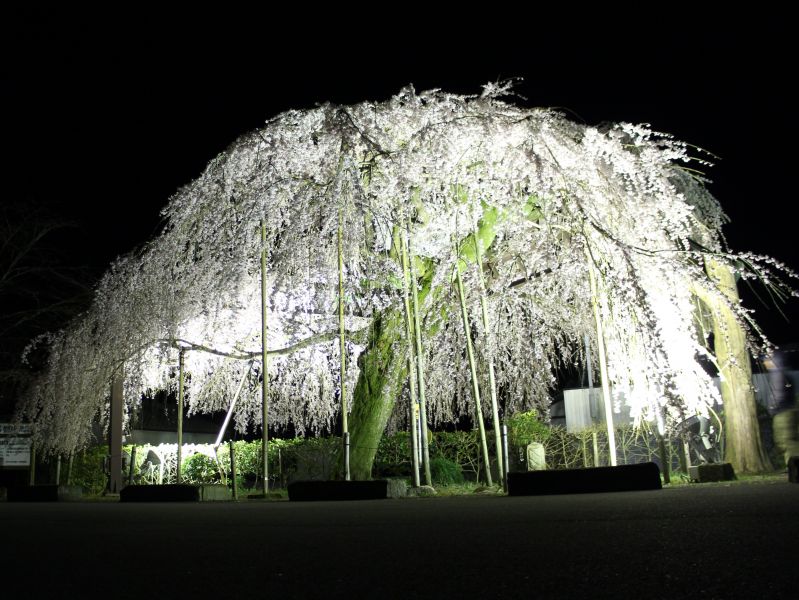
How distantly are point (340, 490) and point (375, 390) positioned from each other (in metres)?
2.55

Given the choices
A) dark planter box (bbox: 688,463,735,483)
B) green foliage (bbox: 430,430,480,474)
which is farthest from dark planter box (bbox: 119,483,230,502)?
dark planter box (bbox: 688,463,735,483)

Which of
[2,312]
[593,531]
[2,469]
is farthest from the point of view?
[2,312]

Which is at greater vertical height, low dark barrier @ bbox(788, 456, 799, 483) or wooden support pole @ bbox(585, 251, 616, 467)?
wooden support pole @ bbox(585, 251, 616, 467)

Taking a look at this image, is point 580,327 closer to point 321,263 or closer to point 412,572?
point 321,263

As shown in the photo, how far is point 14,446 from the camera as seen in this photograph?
15.7 m

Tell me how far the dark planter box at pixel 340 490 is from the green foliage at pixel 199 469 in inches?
272

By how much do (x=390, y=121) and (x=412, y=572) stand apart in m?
8.86

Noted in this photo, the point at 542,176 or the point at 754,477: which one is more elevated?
the point at 542,176

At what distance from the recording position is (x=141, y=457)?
53.6ft

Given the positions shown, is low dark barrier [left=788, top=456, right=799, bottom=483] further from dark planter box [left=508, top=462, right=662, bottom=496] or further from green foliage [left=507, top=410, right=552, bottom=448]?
green foliage [left=507, top=410, right=552, bottom=448]

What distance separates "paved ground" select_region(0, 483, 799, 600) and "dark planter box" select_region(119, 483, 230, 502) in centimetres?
531

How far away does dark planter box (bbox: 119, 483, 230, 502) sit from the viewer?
1119 cm

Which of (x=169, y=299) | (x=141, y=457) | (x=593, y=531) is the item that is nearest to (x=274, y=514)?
(x=593, y=531)

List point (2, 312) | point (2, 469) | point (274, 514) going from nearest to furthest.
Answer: point (274, 514), point (2, 469), point (2, 312)
